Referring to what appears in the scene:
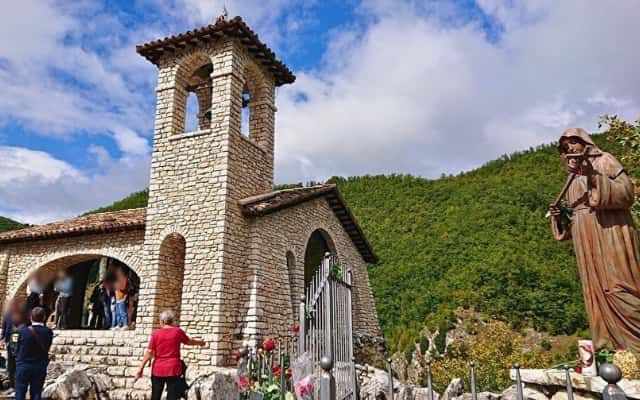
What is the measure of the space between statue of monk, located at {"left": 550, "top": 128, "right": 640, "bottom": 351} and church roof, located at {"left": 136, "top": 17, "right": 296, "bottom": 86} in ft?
25.5

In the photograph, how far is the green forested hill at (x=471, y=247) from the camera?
516 inches

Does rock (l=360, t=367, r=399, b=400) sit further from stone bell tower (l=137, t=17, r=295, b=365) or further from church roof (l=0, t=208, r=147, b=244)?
church roof (l=0, t=208, r=147, b=244)

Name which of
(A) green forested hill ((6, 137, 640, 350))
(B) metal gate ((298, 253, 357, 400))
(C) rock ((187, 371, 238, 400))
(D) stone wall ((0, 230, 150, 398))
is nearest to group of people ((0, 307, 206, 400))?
(C) rock ((187, 371, 238, 400))

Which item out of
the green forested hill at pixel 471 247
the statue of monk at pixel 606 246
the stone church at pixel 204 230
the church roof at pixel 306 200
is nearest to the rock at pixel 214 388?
the stone church at pixel 204 230

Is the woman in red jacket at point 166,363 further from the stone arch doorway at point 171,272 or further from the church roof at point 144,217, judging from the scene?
the church roof at point 144,217

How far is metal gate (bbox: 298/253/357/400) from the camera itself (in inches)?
205

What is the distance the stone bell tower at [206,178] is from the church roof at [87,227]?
2.83ft

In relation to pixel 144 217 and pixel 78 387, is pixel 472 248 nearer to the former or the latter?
pixel 144 217

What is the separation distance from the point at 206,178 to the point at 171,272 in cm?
216

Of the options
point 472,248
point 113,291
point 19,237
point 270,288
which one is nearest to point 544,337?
point 472,248

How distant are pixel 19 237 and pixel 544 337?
13251 mm

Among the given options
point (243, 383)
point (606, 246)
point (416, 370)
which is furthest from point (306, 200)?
point (606, 246)

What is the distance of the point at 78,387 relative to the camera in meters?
7.41

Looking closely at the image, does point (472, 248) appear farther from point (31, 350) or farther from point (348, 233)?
point (31, 350)
